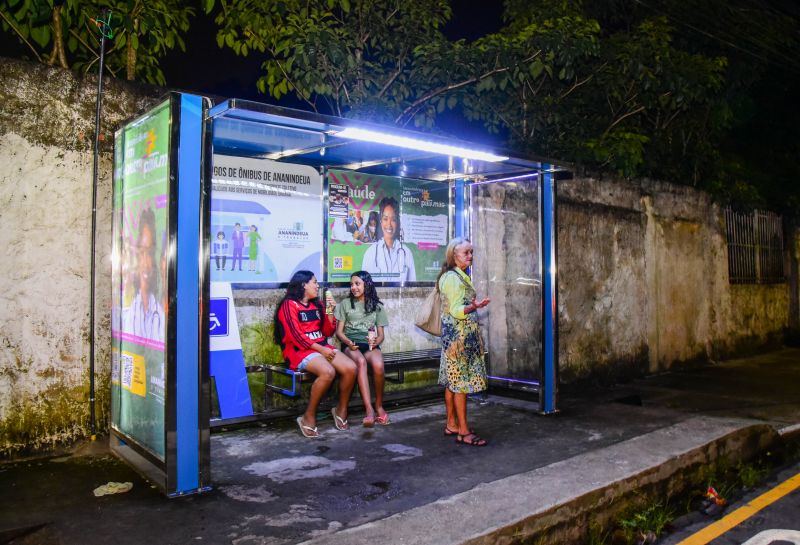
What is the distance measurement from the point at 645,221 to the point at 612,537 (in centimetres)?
634

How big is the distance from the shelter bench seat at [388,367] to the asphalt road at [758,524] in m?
3.09

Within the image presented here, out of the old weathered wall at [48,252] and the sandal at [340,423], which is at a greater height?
the old weathered wall at [48,252]

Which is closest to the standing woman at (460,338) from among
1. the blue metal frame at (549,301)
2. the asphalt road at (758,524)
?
the blue metal frame at (549,301)

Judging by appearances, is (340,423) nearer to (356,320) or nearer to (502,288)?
(356,320)

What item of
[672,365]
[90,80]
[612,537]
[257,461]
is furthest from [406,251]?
[672,365]

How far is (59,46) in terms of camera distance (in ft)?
18.5

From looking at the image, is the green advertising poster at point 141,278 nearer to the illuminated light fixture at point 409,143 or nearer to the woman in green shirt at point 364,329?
the illuminated light fixture at point 409,143

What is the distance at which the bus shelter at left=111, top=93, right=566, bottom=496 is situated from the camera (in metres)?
4.09

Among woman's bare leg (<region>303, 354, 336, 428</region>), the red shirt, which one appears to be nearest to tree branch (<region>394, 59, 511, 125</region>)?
the red shirt

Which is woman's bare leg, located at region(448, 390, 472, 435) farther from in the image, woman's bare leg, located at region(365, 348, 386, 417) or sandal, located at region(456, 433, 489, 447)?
woman's bare leg, located at region(365, 348, 386, 417)

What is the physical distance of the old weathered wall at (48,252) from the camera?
464 centimetres

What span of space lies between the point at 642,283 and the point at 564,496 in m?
6.00

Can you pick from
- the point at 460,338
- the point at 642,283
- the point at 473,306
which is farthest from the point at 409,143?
the point at 642,283

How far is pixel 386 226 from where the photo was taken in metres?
7.22
